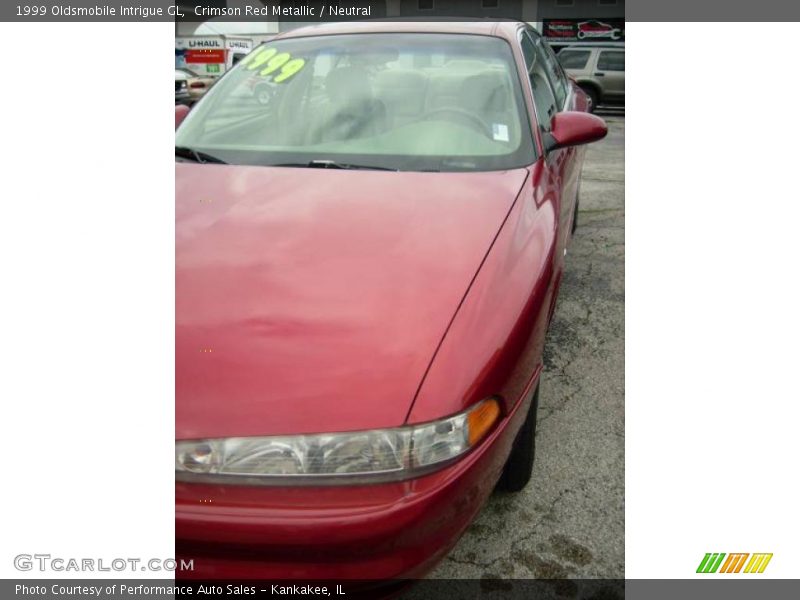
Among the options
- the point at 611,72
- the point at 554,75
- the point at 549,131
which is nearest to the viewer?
the point at 549,131

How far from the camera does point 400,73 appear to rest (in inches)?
104

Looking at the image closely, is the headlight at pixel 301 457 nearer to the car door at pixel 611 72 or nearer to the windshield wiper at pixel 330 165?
the windshield wiper at pixel 330 165

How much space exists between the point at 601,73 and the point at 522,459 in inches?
511

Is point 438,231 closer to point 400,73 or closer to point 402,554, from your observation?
point 402,554

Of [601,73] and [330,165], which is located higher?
[601,73]

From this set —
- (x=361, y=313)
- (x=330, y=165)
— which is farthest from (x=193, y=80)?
(x=361, y=313)

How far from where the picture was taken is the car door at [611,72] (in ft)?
43.6

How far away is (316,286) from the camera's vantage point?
1.62 m

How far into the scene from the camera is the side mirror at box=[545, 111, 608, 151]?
2551mm

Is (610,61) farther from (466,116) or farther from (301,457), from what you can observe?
(301,457)

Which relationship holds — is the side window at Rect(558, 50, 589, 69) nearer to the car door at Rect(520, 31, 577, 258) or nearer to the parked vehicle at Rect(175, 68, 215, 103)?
the parked vehicle at Rect(175, 68, 215, 103)

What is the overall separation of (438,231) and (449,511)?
0.80 meters

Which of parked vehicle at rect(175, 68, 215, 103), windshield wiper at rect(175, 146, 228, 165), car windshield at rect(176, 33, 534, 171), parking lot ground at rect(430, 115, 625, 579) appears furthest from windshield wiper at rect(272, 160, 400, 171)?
parked vehicle at rect(175, 68, 215, 103)

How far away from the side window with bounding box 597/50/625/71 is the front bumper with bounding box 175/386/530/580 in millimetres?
13683
